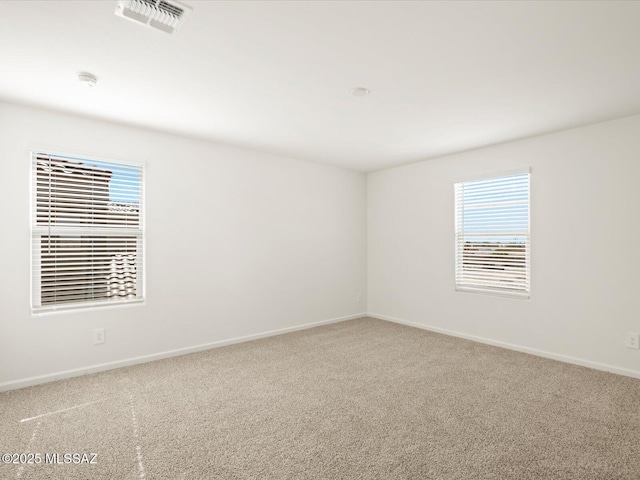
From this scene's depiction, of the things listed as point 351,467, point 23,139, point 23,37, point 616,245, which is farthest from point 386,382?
point 23,139

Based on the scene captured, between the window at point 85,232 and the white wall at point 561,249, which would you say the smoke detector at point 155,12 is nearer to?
the window at point 85,232

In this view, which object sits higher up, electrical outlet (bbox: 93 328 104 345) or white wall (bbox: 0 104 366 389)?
white wall (bbox: 0 104 366 389)

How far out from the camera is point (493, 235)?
4355mm

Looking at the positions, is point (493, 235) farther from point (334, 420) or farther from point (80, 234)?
point (80, 234)

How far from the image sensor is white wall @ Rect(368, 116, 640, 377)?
3.36 metres

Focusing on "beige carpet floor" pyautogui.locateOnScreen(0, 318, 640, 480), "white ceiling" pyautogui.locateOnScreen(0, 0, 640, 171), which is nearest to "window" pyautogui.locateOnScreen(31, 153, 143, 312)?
"white ceiling" pyautogui.locateOnScreen(0, 0, 640, 171)

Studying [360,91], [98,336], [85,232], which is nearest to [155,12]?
[360,91]

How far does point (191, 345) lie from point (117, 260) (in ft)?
4.07

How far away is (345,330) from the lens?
16.3 feet

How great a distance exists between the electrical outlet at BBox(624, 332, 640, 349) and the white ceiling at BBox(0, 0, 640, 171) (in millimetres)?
2072

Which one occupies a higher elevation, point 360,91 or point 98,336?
point 360,91

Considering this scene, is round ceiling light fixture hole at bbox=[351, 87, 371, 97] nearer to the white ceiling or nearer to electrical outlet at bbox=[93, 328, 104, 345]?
the white ceiling

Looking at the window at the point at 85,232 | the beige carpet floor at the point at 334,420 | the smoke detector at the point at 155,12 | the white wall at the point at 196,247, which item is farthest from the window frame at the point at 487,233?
the window at the point at 85,232

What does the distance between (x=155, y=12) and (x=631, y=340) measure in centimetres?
461
